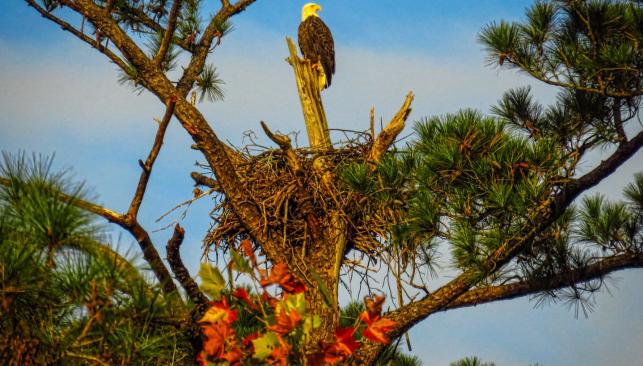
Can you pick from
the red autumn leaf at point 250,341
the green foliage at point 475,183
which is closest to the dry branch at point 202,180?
the green foliage at point 475,183

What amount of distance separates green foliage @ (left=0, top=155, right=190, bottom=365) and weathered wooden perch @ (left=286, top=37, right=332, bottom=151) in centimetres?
329

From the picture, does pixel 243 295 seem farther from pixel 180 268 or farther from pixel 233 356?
pixel 180 268

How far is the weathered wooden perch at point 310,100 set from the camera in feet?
21.8

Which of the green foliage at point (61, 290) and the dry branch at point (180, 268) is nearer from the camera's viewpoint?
the green foliage at point (61, 290)

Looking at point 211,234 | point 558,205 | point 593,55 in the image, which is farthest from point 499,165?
point 211,234

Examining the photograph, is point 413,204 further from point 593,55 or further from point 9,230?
point 9,230

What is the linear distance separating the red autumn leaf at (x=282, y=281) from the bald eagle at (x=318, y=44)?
16.3 ft

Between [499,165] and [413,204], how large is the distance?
0.49 m

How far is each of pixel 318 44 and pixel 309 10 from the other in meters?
0.76

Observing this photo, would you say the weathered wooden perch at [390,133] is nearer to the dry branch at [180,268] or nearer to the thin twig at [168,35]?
the thin twig at [168,35]

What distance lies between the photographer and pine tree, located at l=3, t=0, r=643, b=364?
15.4ft

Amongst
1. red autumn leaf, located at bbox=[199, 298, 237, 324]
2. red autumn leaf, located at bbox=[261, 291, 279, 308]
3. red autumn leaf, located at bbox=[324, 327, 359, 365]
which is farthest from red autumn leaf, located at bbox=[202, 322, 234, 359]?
red autumn leaf, located at bbox=[324, 327, 359, 365]

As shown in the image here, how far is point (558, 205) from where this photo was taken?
4.63 meters

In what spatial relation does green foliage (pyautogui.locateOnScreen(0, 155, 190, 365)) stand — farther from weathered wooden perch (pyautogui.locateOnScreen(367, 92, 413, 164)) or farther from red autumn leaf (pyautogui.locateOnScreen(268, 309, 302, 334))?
weathered wooden perch (pyautogui.locateOnScreen(367, 92, 413, 164))
